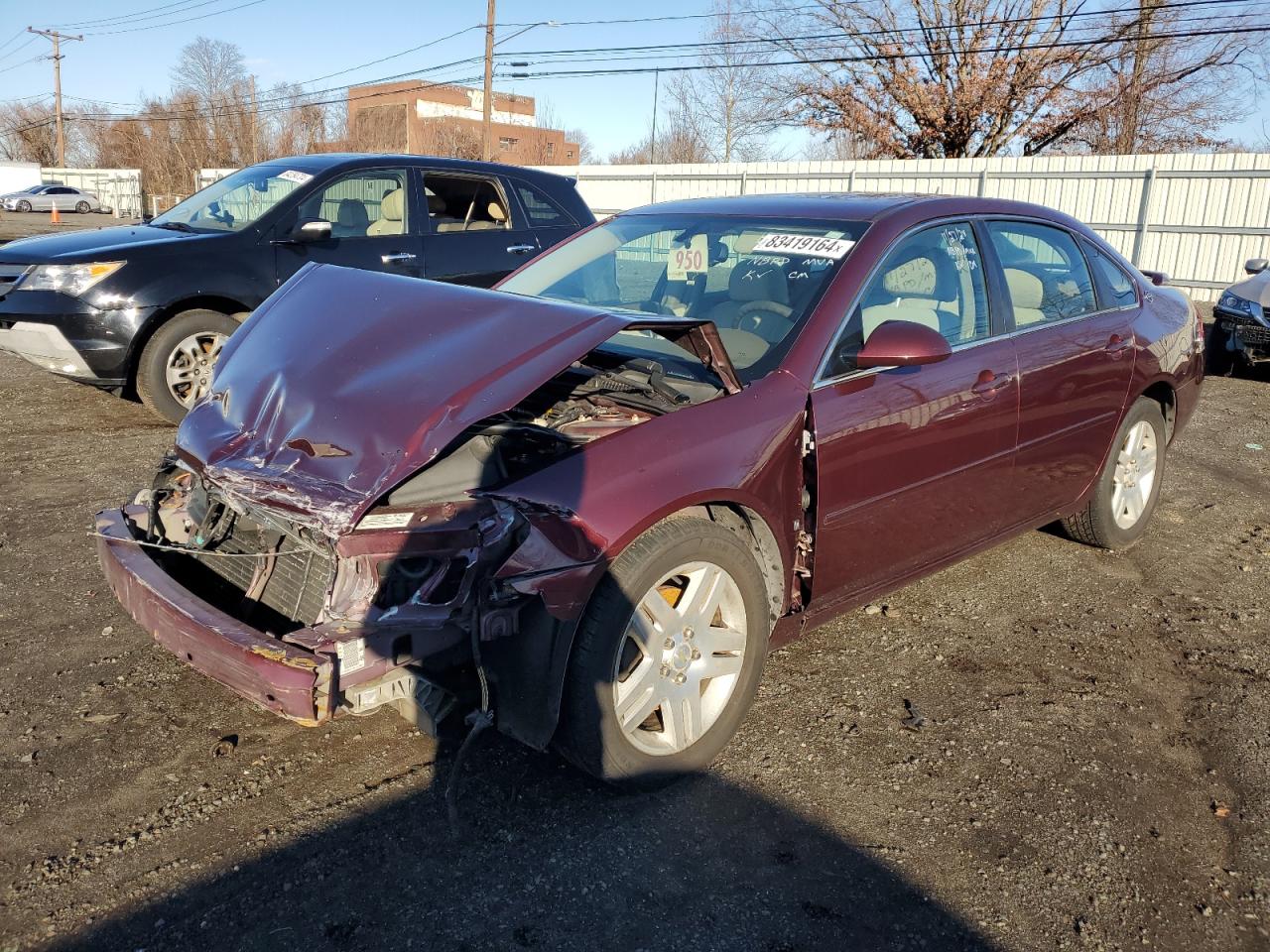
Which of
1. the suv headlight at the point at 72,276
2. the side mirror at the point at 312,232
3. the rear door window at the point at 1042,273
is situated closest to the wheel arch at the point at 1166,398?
the rear door window at the point at 1042,273

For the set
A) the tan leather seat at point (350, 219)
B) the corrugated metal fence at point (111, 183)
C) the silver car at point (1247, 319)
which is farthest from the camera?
the corrugated metal fence at point (111, 183)

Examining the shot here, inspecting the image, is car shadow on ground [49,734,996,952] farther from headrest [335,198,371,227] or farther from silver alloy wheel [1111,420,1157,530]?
headrest [335,198,371,227]

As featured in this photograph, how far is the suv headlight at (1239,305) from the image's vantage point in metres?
9.97

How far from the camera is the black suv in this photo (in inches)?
254

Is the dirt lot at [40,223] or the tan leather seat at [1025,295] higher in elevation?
the tan leather seat at [1025,295]

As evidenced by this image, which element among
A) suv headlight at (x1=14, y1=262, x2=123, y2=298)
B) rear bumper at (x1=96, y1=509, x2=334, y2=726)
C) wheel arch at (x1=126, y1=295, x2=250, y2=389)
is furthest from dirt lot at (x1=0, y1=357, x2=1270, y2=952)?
suv headlight at (x1=14, y1=262, x2=123, y2=298)

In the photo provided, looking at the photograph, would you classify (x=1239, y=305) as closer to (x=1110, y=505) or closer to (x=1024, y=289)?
(x=1110, y=505)

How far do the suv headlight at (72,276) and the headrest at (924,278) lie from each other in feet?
17.3

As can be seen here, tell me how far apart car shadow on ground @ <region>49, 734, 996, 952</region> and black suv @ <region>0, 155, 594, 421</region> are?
13.7 ft

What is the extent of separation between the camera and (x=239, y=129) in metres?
48.8

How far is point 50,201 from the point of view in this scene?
4903 cm

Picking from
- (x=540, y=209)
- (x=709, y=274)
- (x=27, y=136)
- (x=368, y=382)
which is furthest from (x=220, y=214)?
(x=27, y=136)

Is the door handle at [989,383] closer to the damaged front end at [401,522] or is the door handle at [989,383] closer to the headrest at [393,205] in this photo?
the damaged front end at [401,522]

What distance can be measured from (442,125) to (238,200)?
51.1 m
